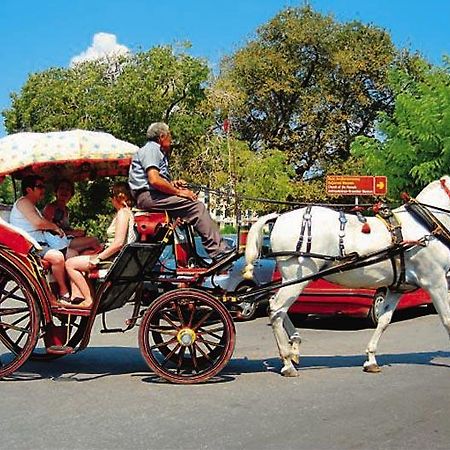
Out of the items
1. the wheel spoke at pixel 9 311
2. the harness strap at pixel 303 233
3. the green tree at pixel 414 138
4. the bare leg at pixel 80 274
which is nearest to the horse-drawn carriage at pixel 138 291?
the wheel spoke at pixel 9 311

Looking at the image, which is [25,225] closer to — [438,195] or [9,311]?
[9,311]

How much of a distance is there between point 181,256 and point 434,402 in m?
2.93

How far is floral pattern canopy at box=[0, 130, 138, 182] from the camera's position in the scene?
812 centimetres

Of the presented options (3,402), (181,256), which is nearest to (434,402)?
(181,256)

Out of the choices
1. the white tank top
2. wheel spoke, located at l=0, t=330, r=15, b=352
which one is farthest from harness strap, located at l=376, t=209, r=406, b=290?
wheel spoke, located at l=0, t=330, r=15, b=352

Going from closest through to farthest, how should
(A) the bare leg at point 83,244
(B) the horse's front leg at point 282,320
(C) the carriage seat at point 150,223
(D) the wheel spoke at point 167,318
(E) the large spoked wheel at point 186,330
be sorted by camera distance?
1. (E) the large spoked wheel at point 186,330
2. (D) the wheel spoke at point 167,318
3. (C) the carriage seat at point 150,223
4. (B) the horse's front leg at point 282,320
5. (A) the bare leg at point 83,244

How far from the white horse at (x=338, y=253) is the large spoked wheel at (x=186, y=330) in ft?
2.12

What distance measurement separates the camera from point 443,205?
8969mm

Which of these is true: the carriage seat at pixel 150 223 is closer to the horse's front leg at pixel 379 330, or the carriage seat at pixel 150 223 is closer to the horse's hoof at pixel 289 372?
the horse's hoof at pixel 289 372

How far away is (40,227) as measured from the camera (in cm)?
848

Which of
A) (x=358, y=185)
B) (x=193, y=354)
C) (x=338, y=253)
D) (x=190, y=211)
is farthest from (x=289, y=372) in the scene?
(x=358, y=185)

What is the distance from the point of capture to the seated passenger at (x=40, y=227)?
8.34 metres

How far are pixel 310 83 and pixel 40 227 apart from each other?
37.6 m

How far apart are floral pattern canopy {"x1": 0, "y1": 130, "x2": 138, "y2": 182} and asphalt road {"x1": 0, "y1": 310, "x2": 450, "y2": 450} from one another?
226 cm
